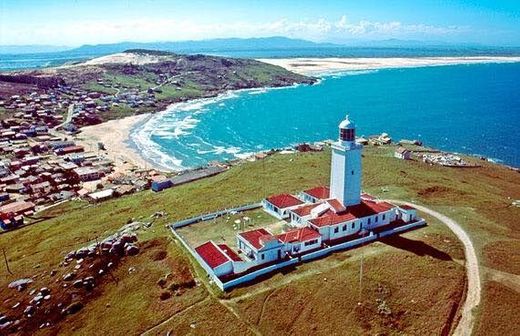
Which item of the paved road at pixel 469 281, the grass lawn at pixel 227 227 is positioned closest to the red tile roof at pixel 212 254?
the grass lawn at pixel 227 227

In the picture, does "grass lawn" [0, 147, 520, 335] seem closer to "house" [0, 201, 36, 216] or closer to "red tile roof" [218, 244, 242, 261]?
"red tile roof" [218, 244, 242, 261]

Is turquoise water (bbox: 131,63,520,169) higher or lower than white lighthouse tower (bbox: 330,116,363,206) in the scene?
lower

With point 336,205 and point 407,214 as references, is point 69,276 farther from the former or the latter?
point 407,214

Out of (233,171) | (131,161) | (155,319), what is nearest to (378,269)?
(155,319)

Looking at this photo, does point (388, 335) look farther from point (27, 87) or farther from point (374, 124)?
point (27, 87)

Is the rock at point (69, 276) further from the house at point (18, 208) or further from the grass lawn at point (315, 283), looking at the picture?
the house at point (18, 208)

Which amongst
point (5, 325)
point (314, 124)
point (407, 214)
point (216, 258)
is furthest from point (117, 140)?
point (407, 214)

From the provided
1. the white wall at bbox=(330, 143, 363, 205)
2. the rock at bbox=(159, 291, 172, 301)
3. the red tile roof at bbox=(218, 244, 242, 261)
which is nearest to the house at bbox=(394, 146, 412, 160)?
the white wall at bbox=(330, 143, 363, 205)
